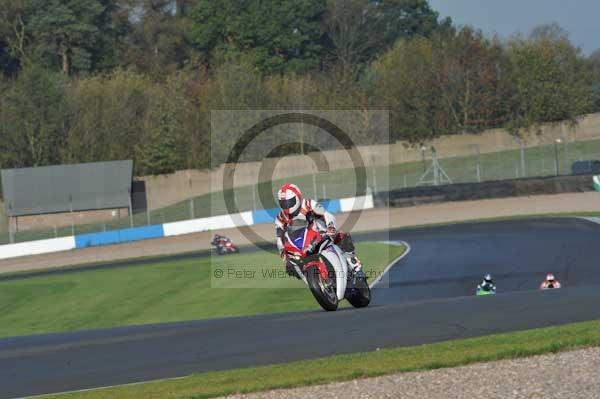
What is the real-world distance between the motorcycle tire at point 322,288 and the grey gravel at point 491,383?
167 inches

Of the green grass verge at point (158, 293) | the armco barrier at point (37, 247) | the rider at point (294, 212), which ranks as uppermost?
the rider at point (294, 212)

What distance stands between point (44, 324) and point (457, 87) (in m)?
55.9

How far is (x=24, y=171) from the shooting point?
206 ft

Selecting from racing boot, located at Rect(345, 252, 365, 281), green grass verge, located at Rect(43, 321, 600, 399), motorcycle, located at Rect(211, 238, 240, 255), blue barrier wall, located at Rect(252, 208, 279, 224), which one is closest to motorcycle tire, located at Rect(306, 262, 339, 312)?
racing boot, located at Rect(345, 252, 365, 281)

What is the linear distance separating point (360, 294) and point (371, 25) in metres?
95.7

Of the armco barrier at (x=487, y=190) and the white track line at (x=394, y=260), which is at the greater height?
the armco barrier at (x=487, y=190)

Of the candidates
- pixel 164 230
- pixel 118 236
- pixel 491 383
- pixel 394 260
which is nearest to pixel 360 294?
pixel 491 383

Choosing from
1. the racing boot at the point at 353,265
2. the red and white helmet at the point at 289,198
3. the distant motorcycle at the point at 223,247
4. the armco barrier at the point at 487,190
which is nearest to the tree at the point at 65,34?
the armco barrier at the point at 487,190

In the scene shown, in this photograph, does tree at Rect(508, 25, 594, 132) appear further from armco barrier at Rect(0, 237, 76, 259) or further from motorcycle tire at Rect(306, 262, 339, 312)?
motorcycle tire at Rect(306, 262, 339, 312)

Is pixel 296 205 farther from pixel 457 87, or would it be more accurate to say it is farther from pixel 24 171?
pixel 457 87

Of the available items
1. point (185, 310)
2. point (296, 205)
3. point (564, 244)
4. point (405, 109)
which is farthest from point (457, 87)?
point (296, 205)

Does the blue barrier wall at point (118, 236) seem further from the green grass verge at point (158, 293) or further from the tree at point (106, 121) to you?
the tree at point (106, 121)

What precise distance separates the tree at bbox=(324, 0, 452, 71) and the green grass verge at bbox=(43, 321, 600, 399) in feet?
295

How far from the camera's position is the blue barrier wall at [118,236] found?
168ft
